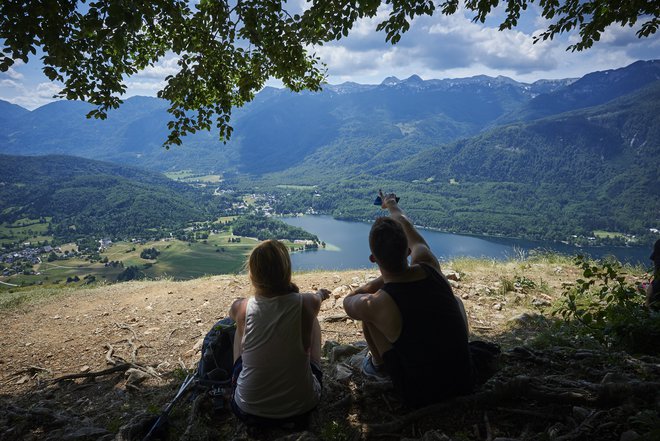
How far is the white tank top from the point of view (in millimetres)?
2668

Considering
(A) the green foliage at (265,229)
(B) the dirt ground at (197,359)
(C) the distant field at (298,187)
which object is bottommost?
(A) the green foliage at (265,229)

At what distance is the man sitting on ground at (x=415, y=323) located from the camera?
254 centimetres

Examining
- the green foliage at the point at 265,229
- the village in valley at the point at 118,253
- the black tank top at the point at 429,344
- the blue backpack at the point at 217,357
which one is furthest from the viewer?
the green foliage at the point at 265,229

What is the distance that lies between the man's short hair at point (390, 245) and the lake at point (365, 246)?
103 ft

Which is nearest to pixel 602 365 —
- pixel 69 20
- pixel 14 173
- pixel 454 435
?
pixel 454 435

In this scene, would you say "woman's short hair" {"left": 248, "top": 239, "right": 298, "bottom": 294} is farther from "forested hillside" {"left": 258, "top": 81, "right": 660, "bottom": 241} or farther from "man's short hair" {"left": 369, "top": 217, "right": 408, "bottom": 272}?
"forested hillside" {"left": 258, "top": 81, "right": 660, "bottom": 241}

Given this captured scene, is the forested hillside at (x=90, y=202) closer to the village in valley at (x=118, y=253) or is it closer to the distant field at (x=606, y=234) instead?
the village in valley at (x=118, y=253)

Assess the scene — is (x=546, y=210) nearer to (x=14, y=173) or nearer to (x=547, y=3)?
(x=547, y=3)

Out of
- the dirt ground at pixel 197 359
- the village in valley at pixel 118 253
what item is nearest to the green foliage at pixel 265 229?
the village in valley at pixel 118 253

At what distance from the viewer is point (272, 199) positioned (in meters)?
139

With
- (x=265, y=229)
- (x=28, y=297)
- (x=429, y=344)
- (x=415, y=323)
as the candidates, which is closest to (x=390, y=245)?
(x=415, y=323)

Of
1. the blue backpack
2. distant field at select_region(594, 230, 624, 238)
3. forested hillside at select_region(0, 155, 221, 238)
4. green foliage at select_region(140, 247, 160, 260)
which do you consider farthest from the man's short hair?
distant field at select_region(594, 230, 624, 238)

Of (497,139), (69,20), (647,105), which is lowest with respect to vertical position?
(69,20)

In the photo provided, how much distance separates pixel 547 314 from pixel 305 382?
507cm
